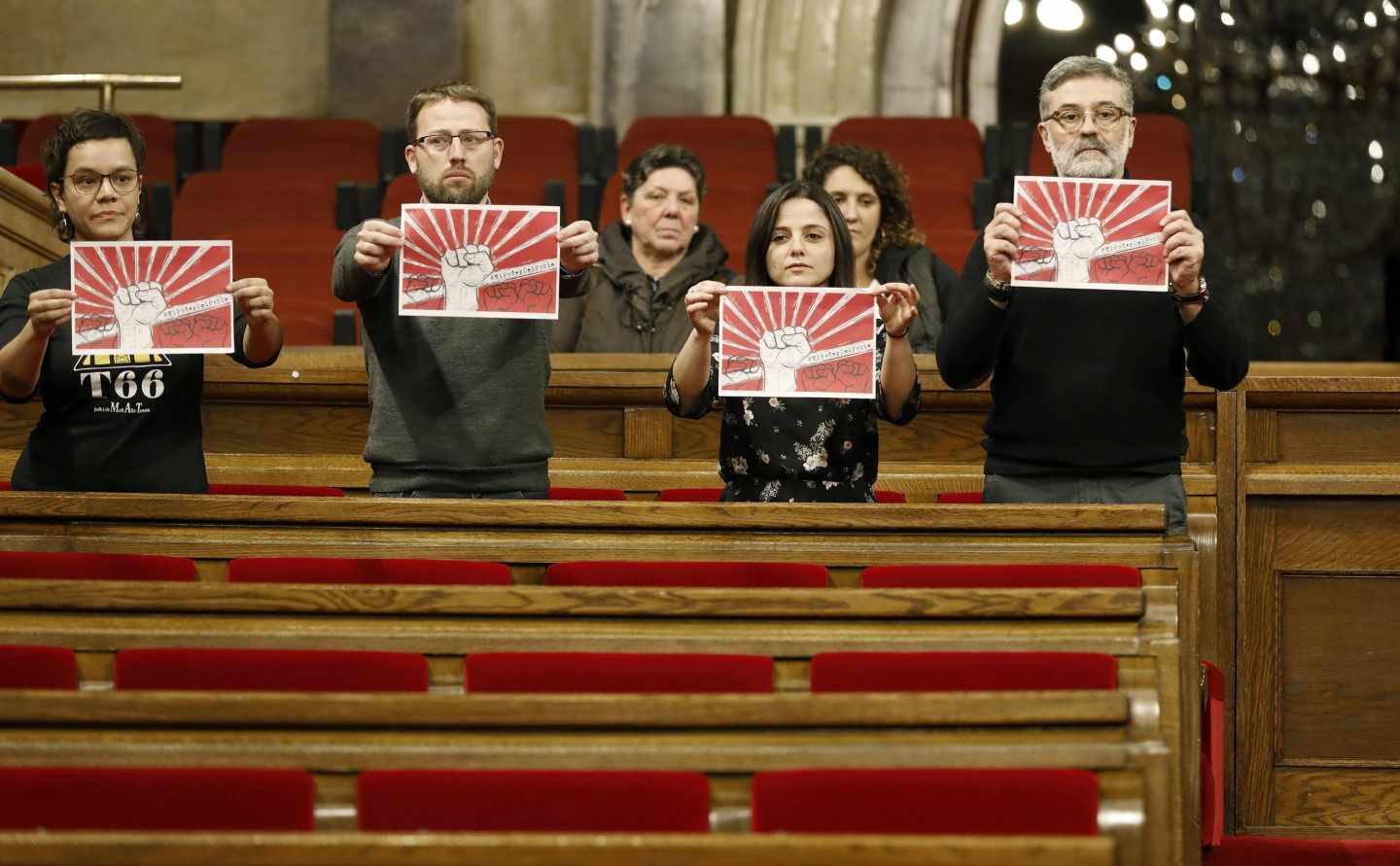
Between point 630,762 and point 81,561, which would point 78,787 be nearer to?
point 630,762

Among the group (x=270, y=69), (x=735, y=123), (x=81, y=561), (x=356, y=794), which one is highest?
(x=270, y=69)

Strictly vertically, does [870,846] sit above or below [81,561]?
below

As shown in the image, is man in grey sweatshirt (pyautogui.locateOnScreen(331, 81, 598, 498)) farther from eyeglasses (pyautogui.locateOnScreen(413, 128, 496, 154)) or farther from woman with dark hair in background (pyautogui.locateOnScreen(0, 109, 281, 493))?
woman with dark hair in background (pyautogui.locateOnScreen(0, 109, 281, 493))

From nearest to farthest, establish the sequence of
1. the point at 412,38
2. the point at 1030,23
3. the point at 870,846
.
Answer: the point at 870,846
the point at 412,38
the point at 1030,23

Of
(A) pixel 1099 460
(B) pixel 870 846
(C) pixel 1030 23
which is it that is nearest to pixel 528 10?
(C) pixel 1030 23

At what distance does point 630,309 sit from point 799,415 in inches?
33.0

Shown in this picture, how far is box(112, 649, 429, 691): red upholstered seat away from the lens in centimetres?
134

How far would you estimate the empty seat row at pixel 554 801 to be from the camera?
114 centimetres

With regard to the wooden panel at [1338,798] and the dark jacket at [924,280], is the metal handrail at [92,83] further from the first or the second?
the wooden panel at [1338,798]

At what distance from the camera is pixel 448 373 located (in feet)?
6.07

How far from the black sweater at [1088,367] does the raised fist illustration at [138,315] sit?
34.3 inches

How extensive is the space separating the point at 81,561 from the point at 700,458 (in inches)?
37.8

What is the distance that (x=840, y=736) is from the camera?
121cm

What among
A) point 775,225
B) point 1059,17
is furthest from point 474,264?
point 1059,17
